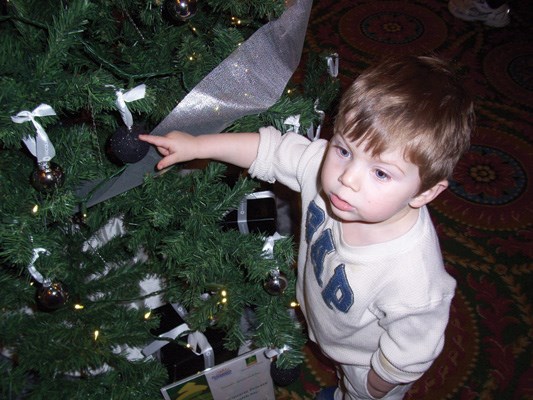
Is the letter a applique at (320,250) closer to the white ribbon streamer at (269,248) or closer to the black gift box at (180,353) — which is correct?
the white ribbon streamer at (269,248)

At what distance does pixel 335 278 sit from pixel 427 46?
197 cm

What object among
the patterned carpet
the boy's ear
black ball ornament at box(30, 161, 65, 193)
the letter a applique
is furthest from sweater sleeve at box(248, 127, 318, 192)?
the patterned carpet

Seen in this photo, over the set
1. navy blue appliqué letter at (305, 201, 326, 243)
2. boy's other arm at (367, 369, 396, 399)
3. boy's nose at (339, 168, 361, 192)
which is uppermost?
boy's nose at (339, 168, 361, 192)

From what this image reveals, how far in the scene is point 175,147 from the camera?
29.0 inches

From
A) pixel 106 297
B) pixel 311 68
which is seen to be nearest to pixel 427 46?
pixel 311 68

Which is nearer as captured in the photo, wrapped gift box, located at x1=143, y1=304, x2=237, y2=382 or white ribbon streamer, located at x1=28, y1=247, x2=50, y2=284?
white ribbon streamer, located at x1=28, y1=247, x2=50, y2=284

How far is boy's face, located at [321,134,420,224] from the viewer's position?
2.12 feet

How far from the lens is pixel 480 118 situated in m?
2.03

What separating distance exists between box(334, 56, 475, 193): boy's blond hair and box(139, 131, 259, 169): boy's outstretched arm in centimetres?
21

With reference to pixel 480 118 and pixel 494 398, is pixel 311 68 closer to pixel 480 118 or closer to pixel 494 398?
pixel 494 398

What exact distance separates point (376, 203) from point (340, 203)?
0.06 meters

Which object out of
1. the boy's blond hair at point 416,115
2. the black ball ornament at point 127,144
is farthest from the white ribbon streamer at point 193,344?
the boy's blond hair at point 416,115

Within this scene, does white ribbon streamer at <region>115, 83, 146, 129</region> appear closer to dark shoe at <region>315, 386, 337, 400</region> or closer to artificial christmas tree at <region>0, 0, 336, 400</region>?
artificial christmas tree at <region>0, 0, 336, 400</region>

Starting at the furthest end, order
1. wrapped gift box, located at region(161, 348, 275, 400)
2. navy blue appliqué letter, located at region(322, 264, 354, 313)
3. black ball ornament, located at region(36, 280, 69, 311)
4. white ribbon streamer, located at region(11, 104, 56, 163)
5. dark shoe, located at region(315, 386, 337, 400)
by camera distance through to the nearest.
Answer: dark shoe, located at region(315, 386, 337, 400)
wrapped gift box, located at region(161, 348, 275, 400)
navy blue appliqué letter, located at region(322, 264, 354, 313)
black ball ornament, located at region(36, 280, 69, 311)
white ribbon streamer, located at region(11, 104, 56, 163)
